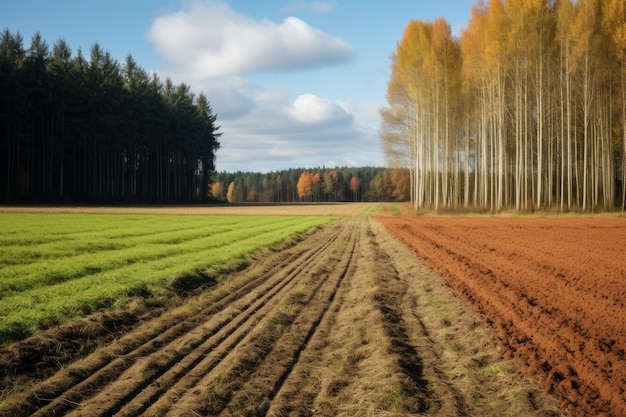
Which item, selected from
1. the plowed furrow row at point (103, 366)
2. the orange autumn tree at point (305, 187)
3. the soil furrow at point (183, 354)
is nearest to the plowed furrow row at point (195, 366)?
the soil furrow at point (183, 354)

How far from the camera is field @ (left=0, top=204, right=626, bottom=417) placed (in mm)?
5039

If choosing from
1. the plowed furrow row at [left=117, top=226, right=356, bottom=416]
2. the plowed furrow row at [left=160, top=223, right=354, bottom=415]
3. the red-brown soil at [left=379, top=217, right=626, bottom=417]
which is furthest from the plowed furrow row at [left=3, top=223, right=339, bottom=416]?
the red-brown soil at [left=379, top=217, right=626, bottom=417]

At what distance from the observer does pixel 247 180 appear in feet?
649

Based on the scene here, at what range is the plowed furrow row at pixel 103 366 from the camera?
5.02 metres

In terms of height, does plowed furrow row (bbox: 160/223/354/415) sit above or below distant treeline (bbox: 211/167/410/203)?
below

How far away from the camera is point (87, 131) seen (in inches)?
2482

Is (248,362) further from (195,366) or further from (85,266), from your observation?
(85,266)

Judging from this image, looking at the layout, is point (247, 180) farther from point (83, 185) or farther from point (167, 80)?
point (83, 185)

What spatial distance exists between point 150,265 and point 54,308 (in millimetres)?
5073

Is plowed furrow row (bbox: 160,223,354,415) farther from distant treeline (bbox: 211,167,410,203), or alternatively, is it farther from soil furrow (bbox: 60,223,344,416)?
distant treeline (bbox: 211,167,410,203)

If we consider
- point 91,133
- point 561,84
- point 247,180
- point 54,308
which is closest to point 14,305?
point 54,308

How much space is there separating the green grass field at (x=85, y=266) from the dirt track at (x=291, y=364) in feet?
3.90

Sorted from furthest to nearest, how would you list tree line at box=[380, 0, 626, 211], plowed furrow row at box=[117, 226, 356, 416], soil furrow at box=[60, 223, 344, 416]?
tree line at box=[380, 0, 626, 211] → soil furrow at box=[60, 223, 344, 416] → plowed furrow row at box=[117, 226, 356, 416]

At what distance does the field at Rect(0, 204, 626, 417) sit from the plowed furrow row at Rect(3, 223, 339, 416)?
2cm
